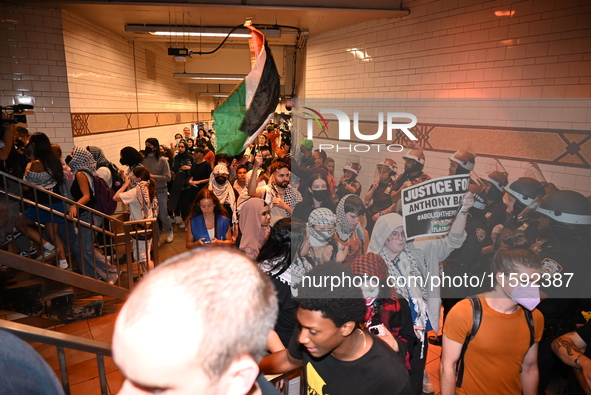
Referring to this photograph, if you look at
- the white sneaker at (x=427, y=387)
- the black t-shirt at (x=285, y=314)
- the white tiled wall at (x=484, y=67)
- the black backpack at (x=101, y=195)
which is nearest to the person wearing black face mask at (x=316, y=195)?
the white tiled wall at (x=484, y=67)

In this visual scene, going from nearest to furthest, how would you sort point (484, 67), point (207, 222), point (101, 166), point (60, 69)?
point (207, 222) → point (484, 67) → point (101, 166) → point (60, 69)

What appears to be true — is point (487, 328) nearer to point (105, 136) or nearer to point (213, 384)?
point (213, 384)

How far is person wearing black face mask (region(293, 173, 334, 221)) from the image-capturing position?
14.3 ft

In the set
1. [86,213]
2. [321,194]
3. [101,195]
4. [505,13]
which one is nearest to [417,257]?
[321,194]

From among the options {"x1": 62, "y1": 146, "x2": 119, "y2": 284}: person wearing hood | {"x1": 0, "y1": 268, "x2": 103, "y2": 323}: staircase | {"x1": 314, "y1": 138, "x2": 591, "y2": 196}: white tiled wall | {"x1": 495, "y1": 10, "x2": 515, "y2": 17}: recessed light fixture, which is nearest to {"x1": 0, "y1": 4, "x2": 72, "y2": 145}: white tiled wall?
{"x1": 62, "y1": 146, "x2": 119, "y2": 284}: person wearing hood

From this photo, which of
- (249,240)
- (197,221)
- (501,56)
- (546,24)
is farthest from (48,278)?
(546,24)

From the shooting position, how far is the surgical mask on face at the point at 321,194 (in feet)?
14.9

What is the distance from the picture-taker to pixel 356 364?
1.86 meters

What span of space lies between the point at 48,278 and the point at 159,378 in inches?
184

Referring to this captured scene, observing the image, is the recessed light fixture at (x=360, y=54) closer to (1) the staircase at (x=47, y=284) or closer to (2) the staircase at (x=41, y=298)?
(1) the staircase at (x=47, y=284)

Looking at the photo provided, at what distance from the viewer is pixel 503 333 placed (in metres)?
2.35

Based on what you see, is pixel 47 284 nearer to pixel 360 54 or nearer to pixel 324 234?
pixel 324 234

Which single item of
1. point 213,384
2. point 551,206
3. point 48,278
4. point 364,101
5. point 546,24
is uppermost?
point 546,24

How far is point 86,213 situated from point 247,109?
2925mm
